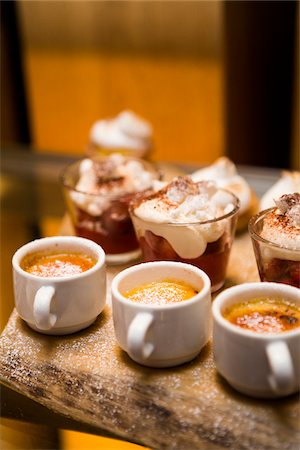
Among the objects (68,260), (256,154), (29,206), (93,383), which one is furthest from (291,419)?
(256,154)

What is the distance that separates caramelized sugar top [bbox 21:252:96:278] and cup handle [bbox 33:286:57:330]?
7 centimetres

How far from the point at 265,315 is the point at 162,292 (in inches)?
6.1

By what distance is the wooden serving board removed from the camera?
86cm

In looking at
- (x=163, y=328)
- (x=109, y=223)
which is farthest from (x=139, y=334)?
(x=109, y=223)

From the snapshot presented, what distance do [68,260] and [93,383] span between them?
0.23m

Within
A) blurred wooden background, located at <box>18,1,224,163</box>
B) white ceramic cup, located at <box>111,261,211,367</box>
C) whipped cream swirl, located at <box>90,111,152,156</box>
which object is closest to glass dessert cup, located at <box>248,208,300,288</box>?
white ceramic cup, located at <box>111,261,211,367</box>

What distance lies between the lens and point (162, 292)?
3.26 ft

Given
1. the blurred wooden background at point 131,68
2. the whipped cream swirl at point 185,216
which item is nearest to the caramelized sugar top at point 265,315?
the whipped cream swirl at point 185,216

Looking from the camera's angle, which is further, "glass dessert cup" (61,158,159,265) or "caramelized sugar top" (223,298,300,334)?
"glass dessert cup" (61,158,159,265)

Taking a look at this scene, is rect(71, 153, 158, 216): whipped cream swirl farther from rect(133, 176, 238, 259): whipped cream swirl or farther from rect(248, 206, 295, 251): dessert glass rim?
rect(248, 206, 295, 251): dessert glass rim

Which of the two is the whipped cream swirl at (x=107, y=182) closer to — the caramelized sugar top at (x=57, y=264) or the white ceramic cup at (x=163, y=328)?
the caramelized sugar top at (x=57, y=264)

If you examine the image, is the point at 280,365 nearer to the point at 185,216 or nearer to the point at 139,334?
the point at 139,334

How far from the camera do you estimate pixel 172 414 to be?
898mm

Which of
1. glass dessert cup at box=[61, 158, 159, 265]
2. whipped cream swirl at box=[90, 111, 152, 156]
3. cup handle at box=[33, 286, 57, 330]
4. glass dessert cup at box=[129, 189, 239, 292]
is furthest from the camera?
whipped cream swirl at box=[90, 111, 152, 156]
